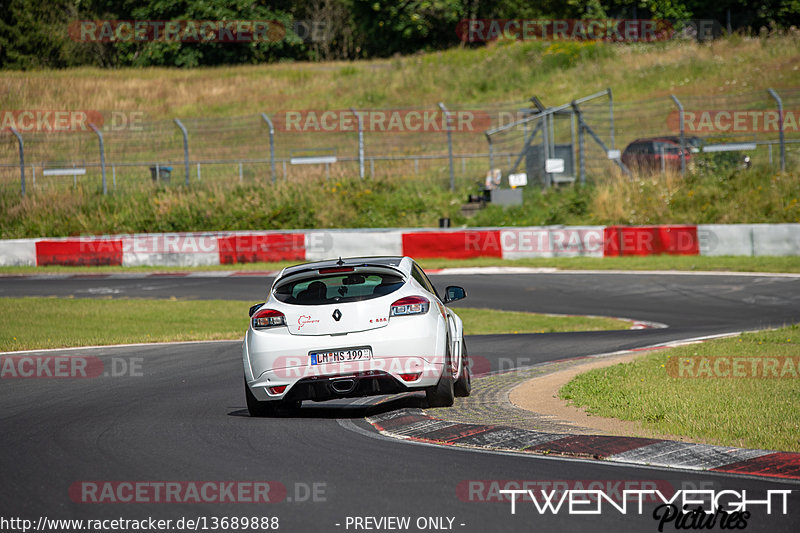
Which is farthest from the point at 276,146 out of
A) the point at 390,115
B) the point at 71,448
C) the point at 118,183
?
the point at 71,448

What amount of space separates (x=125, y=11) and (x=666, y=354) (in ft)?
220

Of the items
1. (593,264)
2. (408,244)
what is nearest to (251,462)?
(593,264)

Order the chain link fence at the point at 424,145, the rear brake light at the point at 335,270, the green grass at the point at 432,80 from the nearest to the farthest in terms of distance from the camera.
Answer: the rear brake light at the point at 335,270, the chain link fence at the point at 424,145, the green grass at the point at 432,80

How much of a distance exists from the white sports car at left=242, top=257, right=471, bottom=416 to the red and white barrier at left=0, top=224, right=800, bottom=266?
671 inches

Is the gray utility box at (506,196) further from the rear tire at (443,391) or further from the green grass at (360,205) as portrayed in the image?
the rear tire at (443,391)

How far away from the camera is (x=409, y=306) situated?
8570 millimetres

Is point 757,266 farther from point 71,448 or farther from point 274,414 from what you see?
point 71,448

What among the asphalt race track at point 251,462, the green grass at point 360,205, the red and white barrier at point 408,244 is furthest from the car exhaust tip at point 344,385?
the green grass at point 360,205

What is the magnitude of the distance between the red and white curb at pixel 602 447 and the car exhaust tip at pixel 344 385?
1.02 ft

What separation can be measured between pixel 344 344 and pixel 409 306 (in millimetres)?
630

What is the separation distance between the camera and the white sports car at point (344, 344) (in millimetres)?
8359

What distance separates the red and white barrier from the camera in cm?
2433

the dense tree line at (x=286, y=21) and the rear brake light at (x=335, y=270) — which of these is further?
the dense tree line at (x=286, y=21)

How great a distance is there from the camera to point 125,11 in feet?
238
